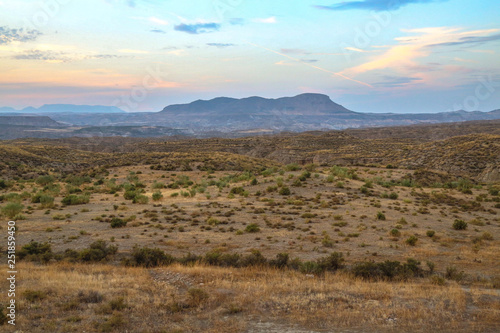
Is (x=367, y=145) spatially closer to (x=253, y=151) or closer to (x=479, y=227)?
(x=253, y=151)

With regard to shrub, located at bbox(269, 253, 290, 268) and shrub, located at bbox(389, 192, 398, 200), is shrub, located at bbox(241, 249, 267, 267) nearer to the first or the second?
shrub, located at bbox(269, 253, 290, 268)

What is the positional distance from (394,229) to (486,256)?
13.1 feet

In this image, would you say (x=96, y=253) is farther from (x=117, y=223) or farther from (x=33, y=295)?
(x=117, y=223)

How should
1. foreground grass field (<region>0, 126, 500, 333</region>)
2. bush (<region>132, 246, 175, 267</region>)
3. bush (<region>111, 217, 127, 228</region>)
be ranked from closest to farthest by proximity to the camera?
foreground grass field (<region>0, 126, 500, 333</region>), bush (<region>132, 246, 175, 267</region>), bush (<region>111, 217, 127, 228</region>)

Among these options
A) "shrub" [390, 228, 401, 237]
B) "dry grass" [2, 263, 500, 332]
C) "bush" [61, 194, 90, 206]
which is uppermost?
"dry grass" [2, 263, 500, 332]

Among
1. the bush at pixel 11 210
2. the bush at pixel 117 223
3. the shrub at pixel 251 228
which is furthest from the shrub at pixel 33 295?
the bush at pixel 11 210

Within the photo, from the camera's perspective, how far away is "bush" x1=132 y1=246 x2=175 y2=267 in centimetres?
1209


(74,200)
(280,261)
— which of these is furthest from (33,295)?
(74,200)

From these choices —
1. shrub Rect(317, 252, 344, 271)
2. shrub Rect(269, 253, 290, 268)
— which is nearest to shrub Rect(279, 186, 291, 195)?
shrub Rect(317, 252, 344, 271)

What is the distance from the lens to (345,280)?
10.5 metres

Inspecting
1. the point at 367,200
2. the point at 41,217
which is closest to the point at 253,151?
the point at 367,200

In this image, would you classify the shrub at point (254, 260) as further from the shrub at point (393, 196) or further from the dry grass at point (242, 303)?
the shrub at point (393, 196)

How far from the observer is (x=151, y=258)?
40.3 ft

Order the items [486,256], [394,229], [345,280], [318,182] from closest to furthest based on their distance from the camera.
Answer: [345,280] → [486,256] → [394,229] → [318,182]
